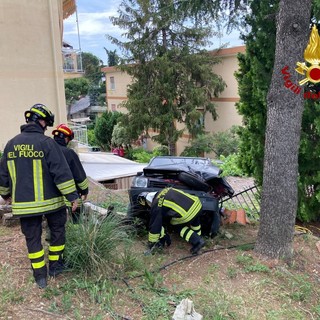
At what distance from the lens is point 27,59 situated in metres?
11.3

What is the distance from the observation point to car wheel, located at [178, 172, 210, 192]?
4.72 meters

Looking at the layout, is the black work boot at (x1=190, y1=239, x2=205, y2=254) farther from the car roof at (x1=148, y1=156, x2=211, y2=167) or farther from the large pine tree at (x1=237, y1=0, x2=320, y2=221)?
the large pine tree at (x1=237, y1=0, x2=320, y2=221)

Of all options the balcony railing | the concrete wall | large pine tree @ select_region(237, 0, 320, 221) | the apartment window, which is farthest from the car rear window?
the apartment window

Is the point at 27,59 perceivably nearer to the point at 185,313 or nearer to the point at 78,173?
the point at 78,173

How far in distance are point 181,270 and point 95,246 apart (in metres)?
1.05

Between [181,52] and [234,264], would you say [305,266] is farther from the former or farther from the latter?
[181,52]

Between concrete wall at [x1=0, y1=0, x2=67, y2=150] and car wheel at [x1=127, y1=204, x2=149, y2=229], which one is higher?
concrete wall at [x1=0, y1=0, x2=67, y2=150]

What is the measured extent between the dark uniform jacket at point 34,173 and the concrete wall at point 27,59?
853 centimetres

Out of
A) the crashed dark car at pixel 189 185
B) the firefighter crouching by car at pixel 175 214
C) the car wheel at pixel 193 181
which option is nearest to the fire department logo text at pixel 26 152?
the firefighter crouching by car at pixel 175 214

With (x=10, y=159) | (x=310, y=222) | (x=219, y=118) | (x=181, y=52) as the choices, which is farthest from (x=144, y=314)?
(x=219, y=118)

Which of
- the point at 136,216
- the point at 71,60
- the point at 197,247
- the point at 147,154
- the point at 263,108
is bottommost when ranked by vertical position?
the point at 147,154

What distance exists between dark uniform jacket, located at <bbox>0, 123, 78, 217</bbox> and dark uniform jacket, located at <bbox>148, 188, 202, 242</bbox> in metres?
1.25

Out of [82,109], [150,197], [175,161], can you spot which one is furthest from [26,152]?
[82,109]

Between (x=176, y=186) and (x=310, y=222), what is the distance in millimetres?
2905
